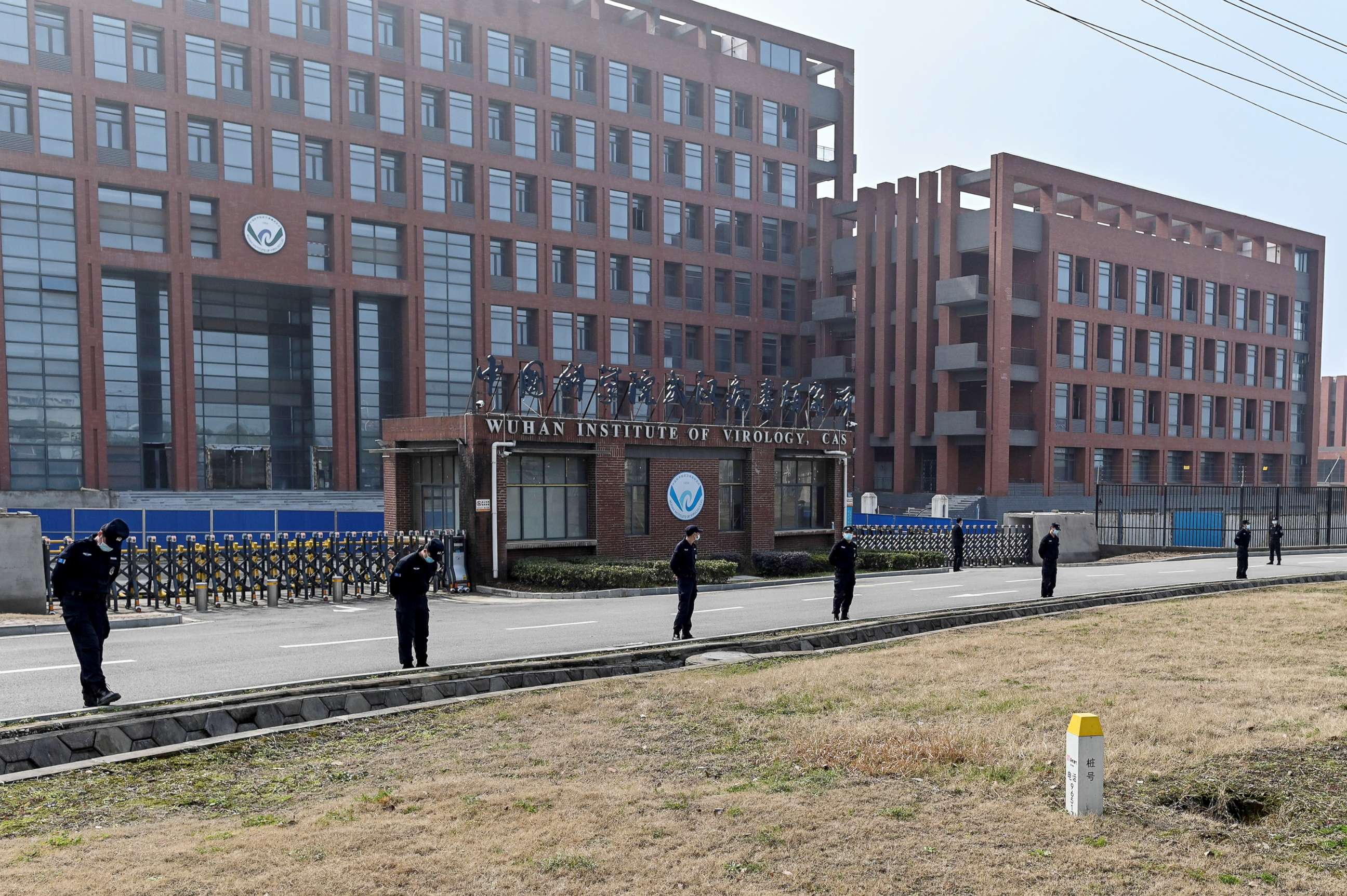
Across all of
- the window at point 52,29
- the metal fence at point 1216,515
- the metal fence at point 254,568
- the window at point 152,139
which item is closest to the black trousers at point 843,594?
the metal fence at point 254,568

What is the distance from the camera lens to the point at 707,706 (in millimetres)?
10297

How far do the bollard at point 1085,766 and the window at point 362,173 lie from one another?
168 ft

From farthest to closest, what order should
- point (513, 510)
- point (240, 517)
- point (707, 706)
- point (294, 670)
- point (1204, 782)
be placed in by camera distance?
point (240, 517), point (513, 510), point (294, 670), point (707, 706), point (1204, 782)

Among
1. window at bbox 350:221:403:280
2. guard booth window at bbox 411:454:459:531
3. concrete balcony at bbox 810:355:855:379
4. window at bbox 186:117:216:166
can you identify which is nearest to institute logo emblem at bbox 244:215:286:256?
window at bbox 186:117:216:166

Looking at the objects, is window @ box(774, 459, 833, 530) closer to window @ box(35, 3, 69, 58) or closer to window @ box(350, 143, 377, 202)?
window @ box(350, 143, 377, 202)

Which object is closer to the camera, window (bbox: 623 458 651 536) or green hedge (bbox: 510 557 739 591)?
green hedge (bbox: 510 557 739 591)

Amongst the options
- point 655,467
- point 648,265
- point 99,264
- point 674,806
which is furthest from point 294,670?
point 648,265

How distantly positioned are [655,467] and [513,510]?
4.51 m

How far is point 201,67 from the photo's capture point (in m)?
48.5

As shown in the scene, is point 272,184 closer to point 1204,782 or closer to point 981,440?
point 981,440

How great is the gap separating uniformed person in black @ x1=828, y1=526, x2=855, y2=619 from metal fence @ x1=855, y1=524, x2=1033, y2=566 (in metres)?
17.5

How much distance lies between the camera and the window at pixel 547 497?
2748cm

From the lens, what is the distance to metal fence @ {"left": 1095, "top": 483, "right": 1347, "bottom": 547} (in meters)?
40.7

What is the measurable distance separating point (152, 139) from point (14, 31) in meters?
6.33
